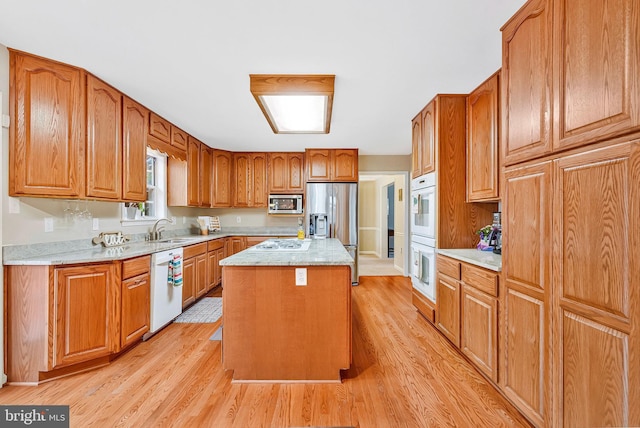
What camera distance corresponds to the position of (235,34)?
1769 mm

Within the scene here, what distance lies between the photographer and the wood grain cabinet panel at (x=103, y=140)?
7.55ft

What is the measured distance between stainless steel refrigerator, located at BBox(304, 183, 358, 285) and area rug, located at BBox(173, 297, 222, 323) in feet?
6.01

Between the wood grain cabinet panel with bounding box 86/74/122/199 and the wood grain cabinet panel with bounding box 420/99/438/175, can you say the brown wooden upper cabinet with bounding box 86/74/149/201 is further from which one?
the wood grain cabinet panel with bounding box 420/99/438/175

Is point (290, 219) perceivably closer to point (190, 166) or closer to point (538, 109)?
point (190, 166)

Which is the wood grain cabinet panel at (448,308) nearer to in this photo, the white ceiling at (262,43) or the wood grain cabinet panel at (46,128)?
the white ceiling at (262,43)

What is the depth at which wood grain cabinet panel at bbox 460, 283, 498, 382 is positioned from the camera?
1.85 m

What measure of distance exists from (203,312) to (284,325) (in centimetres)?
195

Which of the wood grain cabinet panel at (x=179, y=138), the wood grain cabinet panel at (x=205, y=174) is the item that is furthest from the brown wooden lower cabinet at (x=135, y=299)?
the wood grain cabinet panel at (x=205, y=174)

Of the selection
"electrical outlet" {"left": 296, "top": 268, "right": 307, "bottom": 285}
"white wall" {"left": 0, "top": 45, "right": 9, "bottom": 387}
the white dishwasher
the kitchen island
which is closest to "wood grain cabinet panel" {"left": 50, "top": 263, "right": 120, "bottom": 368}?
"white wall" {"left": 0, "top": 45, "right": 9, "bottom": 387}

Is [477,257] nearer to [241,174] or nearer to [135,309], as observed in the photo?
[135,309]

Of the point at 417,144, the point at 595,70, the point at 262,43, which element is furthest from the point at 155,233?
the point at 595,70

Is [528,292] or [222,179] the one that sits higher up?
[222,179]

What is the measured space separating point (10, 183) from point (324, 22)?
2464 mm

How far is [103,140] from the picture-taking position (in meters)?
2.44
